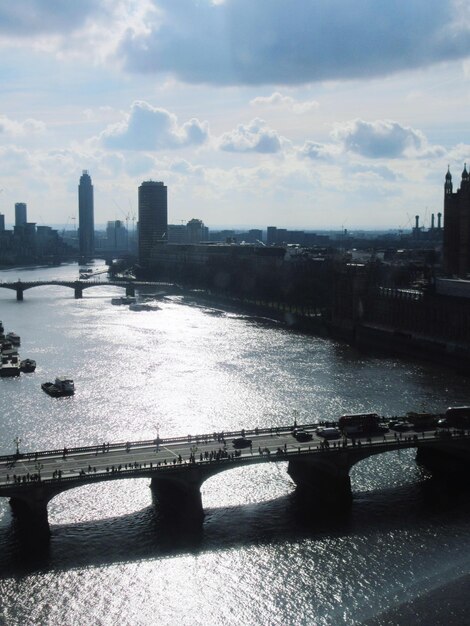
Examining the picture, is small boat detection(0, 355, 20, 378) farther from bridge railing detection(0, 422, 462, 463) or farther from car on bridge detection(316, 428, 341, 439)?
car on bridge detection(316, 428, 341, 439)

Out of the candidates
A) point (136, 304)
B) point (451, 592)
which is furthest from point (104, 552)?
point (136, 304)

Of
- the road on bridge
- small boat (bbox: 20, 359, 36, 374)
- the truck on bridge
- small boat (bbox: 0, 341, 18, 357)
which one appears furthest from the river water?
small boat (bbox: 0, 341, 18, 357)

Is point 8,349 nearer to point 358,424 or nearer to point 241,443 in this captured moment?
point 241,443

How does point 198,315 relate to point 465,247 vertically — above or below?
below

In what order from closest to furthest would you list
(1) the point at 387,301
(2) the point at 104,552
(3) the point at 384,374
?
(2) the point at 104,552 → (3) the point at 384,374 → (1) the point at 387,301

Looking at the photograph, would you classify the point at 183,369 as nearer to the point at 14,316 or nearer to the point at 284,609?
the point at 284,609
